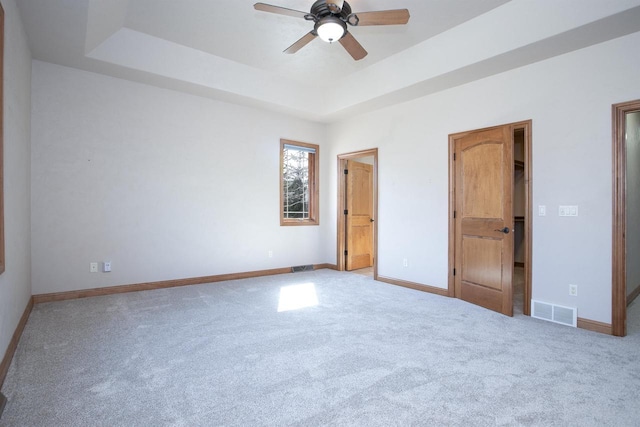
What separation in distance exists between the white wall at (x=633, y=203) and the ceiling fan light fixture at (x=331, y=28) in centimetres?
366

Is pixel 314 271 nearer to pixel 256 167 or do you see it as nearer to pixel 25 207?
pixel 256 167

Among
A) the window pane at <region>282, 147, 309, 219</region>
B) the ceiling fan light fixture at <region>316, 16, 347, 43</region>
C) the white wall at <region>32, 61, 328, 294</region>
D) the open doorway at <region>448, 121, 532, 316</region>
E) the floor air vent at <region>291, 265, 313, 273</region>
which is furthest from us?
the window pane at <region>282, 147, 309, 219</region>

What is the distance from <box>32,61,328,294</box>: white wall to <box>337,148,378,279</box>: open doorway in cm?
102

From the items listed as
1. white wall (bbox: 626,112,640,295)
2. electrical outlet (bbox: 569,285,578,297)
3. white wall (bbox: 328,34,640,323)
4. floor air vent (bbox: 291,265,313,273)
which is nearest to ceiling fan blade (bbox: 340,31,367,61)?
white wall (bbox: 328,34,640,323)

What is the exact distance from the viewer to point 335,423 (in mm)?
1631

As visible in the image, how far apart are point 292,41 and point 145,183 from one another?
2655 mm

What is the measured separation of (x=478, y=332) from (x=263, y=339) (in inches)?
75.9

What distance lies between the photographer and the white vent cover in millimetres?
3134

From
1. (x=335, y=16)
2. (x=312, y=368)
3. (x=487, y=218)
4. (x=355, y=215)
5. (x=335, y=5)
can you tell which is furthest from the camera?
(x=355, y=215)

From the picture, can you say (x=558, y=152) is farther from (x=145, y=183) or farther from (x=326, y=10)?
(x=145, y=183)

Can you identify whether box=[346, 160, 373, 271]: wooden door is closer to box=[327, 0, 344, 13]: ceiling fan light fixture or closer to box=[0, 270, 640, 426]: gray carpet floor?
box=[0, 270, 640, 426]: gray carpet floor

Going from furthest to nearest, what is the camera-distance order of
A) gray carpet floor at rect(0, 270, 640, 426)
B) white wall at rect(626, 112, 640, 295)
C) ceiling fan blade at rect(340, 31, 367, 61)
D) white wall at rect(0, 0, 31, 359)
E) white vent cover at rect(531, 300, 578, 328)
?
1. white wall at rect(626, 112, 640, 295)
2. white vent cover at rect(531, 300, 578, 328)
3. ceiling fan blade at rect(340, 31, 367, 61)
4. white wall at rect(0, 0, 31, 359)
5. gray carpet floor at rect(0, 270, 640, 426)

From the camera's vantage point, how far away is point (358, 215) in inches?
245

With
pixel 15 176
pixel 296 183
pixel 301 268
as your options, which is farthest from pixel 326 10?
pixel 301 268
